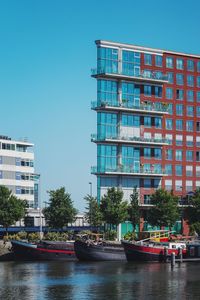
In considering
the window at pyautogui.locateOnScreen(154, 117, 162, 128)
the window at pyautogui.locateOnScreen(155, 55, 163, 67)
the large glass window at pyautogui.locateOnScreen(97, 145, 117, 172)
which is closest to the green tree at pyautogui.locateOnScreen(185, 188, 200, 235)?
the window at pyautogui.locateOnScreen(154, 117, 162, 128)

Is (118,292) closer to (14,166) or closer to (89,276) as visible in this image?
(89,276)

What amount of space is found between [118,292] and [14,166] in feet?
343

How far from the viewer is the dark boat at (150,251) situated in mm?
104312

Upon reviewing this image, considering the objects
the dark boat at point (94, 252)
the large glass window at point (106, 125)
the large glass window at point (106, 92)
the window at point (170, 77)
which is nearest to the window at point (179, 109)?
the window at point (170, 77)

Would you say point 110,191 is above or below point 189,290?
above

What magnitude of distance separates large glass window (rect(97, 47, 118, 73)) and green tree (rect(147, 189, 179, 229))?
2807cm

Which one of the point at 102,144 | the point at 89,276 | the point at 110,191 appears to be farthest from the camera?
the point at 102,144

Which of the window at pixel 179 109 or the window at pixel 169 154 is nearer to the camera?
the window at pixel 169 154

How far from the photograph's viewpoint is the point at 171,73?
153625mm

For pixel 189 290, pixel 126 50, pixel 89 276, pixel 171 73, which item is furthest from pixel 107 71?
pixel 189 290

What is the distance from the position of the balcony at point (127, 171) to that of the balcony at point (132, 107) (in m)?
12.4

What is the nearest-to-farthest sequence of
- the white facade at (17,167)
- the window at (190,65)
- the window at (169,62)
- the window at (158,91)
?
the window at (158,91)
the window at (169,62)
the window at (190,65)
the white facade at (17,167)

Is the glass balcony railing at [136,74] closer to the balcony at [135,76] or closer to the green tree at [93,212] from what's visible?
the balcony at [135,76]

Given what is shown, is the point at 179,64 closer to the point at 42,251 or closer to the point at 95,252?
the point at 95,252
